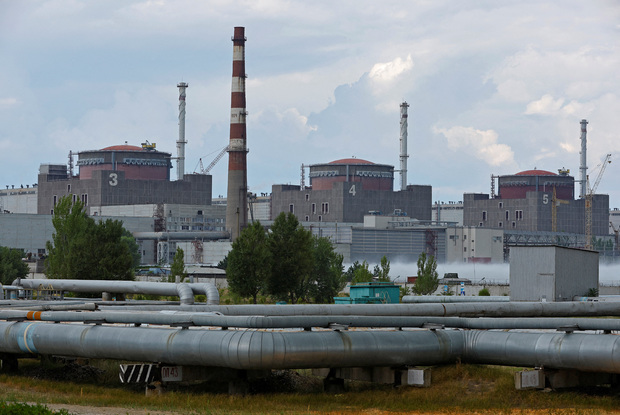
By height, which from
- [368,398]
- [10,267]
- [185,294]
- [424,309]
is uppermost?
[10,267]

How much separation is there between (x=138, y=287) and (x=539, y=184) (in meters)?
142

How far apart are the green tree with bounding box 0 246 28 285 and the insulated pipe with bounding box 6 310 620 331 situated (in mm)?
50590

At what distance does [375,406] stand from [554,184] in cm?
16419

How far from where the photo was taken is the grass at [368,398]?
62.5 feet

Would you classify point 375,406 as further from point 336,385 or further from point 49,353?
point 49,353

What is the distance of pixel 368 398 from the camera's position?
66.8 ft

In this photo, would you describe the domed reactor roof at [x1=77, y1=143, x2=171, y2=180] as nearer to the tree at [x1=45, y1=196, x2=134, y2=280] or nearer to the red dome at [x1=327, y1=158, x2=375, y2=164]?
the red dome at [x1=327, y1=158, x2=375, y2=164]

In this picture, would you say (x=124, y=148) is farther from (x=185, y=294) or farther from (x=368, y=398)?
(x=368, y=398)

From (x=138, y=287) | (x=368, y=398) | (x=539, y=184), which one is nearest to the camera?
(x=368, y=398)

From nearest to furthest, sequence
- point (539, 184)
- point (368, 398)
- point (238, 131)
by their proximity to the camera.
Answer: point (368, 398) < point (238, 131) < point (539, 184)

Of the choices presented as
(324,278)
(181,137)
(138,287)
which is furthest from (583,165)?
(138,287)

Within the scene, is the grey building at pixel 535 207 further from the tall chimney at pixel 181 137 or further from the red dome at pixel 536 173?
the tall chimney at pixel 181 137

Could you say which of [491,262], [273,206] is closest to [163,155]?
[273,206]

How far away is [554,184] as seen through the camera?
177875 mm
